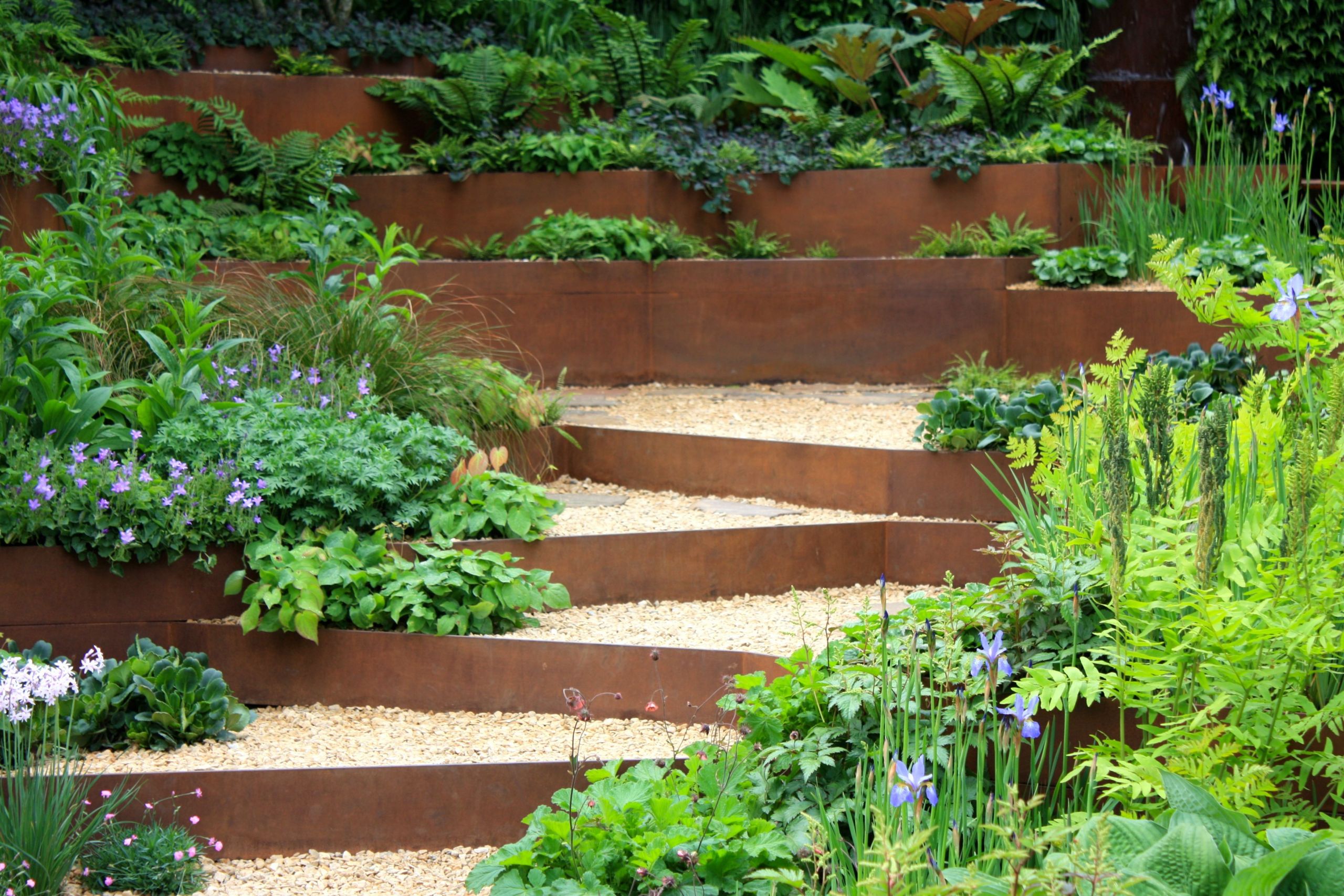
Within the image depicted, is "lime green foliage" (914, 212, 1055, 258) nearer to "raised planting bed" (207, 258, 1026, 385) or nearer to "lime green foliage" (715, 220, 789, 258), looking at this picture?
"raised planting bed" (207, 258, 1026, 385)

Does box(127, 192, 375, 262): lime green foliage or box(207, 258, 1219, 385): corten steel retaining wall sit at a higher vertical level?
box(127, 192, 375, 262): lime green foliage

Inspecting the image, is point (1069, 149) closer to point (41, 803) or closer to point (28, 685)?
point (28, 685)

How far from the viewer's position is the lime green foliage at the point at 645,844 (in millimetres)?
2174

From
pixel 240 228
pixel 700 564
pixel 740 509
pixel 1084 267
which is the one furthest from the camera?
pixel 240 228

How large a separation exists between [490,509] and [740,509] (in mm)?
1081

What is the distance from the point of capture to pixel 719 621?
386cm

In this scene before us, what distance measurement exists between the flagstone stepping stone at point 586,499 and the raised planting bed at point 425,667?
48.6 inches

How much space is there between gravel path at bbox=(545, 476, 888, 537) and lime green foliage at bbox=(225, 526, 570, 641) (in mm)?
481

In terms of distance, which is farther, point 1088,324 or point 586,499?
point 1088,324

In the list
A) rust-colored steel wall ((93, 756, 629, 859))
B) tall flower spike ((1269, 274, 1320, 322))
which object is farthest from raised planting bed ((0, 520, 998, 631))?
tall flower spike ((1269, 274, 1320, 322))

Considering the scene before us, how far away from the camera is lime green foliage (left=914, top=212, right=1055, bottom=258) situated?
20.8 feet

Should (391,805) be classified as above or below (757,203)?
below

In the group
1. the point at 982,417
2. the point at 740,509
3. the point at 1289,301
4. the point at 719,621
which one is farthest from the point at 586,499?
the point at 1289,301

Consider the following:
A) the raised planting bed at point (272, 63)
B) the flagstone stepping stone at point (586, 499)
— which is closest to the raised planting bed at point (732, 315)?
the flagstone stepping stone at point (586, 499)
